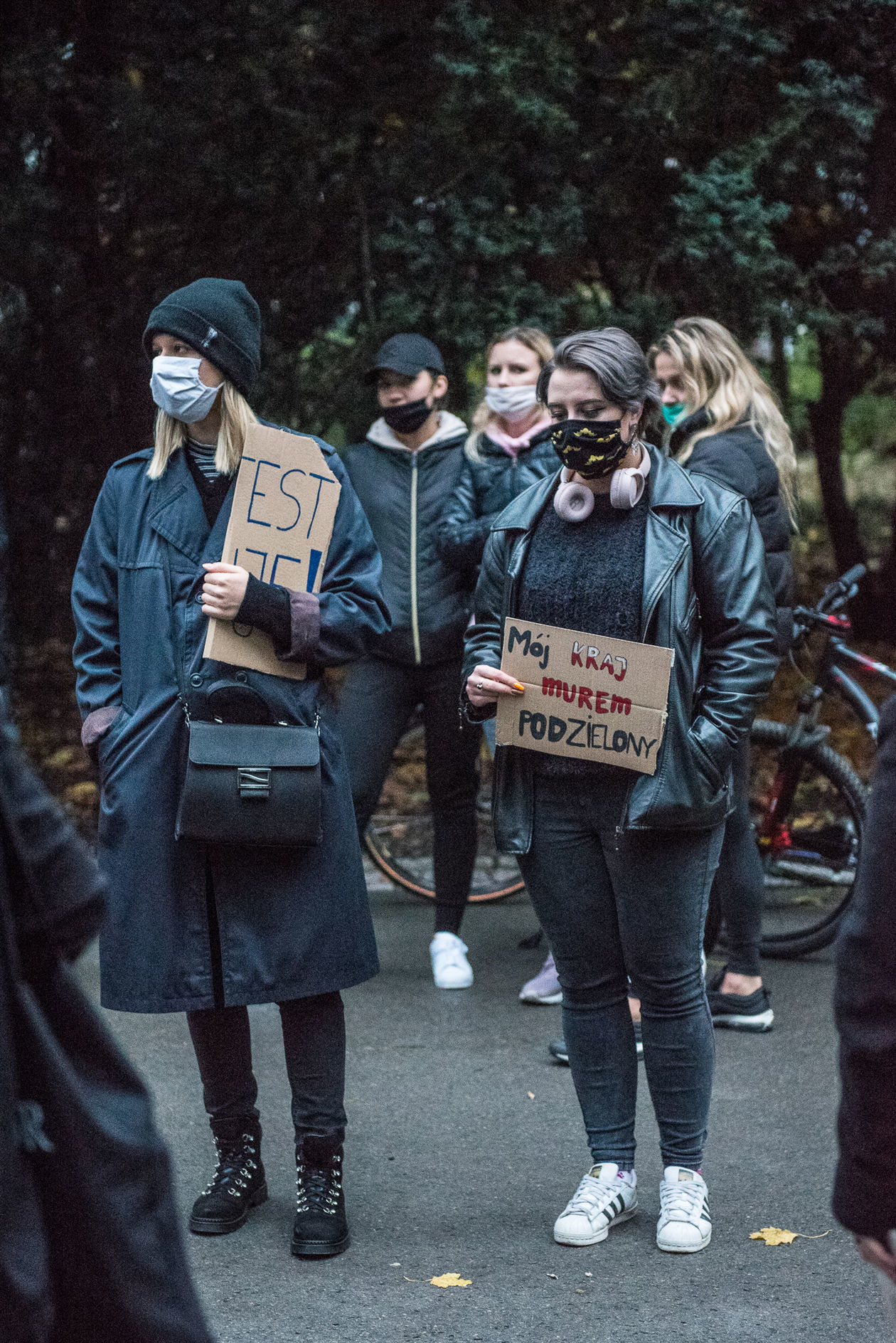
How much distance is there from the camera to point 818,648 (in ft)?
35.0

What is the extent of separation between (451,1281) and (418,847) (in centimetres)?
377

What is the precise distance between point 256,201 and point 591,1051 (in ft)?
15.3

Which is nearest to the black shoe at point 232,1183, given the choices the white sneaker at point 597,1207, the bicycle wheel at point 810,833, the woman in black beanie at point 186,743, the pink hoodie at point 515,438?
the woman in black beanie at point 186,743

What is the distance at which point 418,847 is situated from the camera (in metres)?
7.21

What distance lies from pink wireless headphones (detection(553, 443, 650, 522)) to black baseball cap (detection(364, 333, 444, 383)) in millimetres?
1812

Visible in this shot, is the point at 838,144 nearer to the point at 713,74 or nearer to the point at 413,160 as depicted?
the point at 713,74

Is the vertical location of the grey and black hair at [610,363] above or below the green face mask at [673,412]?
above

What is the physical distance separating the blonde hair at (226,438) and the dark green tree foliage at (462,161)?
11.2 ft

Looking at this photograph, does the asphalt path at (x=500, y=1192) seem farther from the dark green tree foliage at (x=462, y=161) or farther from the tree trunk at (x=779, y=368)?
the dark green tree foliage at (x=462, y=161)

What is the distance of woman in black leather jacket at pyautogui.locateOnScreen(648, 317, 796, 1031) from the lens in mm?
5012

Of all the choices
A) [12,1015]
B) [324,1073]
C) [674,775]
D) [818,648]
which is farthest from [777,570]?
[818,648]

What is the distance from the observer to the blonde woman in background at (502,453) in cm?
527

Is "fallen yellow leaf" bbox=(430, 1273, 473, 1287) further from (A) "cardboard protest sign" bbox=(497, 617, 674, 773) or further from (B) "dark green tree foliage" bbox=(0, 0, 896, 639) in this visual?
(B) "dark green tree foliage" bbox=(0, 0, 896, 639)

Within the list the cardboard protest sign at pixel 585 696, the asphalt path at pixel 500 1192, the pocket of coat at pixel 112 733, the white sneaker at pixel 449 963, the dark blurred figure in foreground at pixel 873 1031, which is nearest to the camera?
the dark blurred figure in foreground at pixel 873 1031
